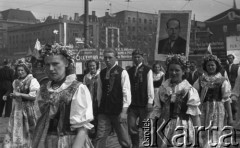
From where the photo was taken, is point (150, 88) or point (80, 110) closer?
point (80, 110)

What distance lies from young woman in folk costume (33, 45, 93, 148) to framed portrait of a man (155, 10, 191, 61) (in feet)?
20.1

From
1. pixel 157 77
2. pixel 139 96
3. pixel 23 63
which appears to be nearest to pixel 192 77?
pixel 157 77

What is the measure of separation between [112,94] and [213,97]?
1598 mm

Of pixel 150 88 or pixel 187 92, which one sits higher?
pixel 187 92

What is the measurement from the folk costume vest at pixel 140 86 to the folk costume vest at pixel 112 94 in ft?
3.10

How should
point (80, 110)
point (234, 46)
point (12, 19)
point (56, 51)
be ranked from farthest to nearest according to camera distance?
point (12, 19) → point (234, 46) → point (56, 51) → point (80, 110)

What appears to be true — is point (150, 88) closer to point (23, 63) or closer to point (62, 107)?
point (23, 63)

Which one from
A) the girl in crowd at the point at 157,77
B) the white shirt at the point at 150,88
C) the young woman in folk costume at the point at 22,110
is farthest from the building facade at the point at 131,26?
the young woman in folk costume at the point at 22,110

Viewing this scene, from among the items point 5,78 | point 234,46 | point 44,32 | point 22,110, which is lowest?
point 22,110

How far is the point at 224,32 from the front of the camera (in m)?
60.0

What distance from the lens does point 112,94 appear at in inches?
266

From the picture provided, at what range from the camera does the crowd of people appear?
3518 mm

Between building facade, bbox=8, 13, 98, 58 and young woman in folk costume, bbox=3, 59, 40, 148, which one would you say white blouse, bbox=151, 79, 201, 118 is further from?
building facade, bbox=8, 13, 98, 58

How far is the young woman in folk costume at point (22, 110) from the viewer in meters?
7.21
